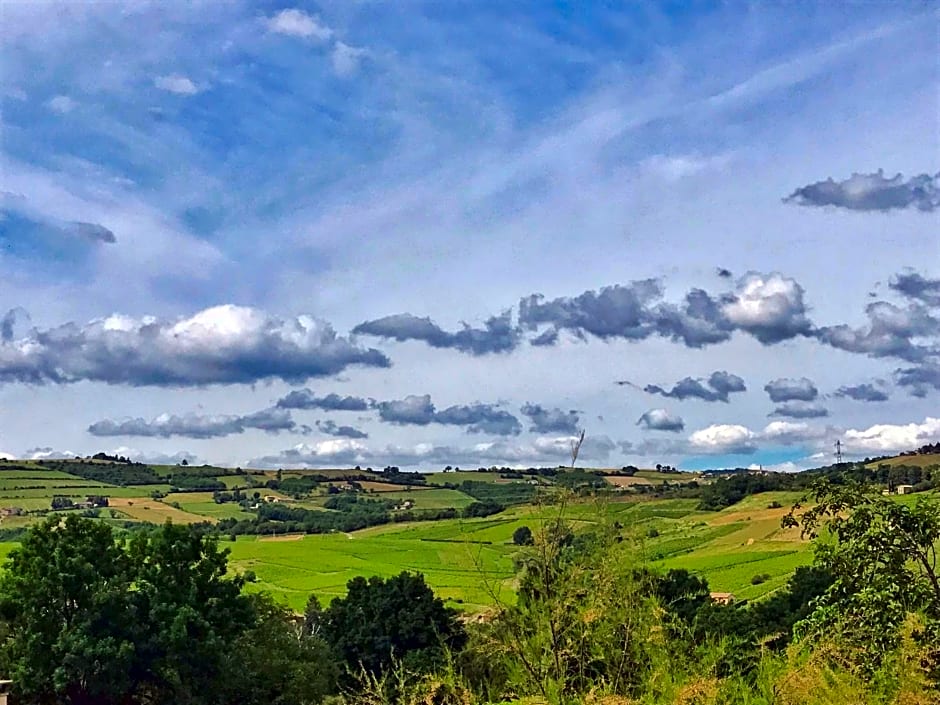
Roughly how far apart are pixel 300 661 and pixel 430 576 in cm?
4213

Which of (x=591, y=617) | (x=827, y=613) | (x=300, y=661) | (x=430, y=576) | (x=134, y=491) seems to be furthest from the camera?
(x=134, y=491)

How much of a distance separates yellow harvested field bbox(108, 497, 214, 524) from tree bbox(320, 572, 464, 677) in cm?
5843

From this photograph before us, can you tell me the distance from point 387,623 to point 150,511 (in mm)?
70333

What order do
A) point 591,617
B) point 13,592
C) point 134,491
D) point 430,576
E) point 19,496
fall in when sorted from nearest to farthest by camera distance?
1. point 591,617
2. point 13,592
3. point 430,576
4. point 19,496
5. point 134,491

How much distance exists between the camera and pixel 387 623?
46.2 metres

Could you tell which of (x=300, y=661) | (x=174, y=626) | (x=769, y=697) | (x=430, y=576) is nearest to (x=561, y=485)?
(x=769, y=697)

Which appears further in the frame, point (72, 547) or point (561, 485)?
point (72, 547)

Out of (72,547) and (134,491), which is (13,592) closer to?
(72,547)

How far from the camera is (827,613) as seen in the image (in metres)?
12.6

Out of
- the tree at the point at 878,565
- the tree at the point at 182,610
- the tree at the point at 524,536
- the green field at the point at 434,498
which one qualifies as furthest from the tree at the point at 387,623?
the green field at the point at 434,498

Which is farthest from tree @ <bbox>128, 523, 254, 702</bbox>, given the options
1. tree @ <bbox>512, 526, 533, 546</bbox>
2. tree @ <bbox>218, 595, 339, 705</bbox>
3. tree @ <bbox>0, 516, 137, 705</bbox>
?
tree @ <bbox>512, 526, 533, 546</bbox>

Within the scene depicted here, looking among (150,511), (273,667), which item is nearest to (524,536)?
(273,667)

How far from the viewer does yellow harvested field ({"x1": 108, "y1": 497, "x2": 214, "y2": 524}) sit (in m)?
104

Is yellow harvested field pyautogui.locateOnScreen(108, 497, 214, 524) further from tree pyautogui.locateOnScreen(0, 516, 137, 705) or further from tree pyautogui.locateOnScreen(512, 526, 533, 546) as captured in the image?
tree pyautogui.locateOnScreen(512, 526, 533, 546)
